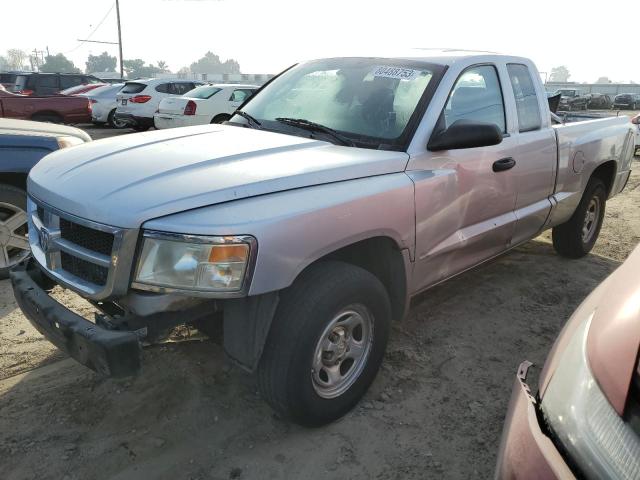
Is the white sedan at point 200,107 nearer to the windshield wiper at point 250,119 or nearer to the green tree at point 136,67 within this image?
the windshield wiper at point 250,119

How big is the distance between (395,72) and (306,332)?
5.87ft

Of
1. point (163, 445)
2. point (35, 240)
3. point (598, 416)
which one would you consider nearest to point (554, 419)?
point (598, 416)

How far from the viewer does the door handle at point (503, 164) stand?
11.2ft

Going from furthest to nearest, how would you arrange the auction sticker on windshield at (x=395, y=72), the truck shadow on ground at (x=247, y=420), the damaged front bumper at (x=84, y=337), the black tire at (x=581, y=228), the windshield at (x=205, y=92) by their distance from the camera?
the windshield at (x=205, y=92), the black tire at (x=581, y=228), the auction sticker on windshield at (x=395, y=72), the truck shadow on ground at (x=247, y=420), the damaged front bumper at (x=84, y=337)

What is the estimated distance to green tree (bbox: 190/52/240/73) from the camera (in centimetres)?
14777

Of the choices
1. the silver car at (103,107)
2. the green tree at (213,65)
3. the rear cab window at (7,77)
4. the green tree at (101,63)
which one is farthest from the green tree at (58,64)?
the silver car at (103,107)

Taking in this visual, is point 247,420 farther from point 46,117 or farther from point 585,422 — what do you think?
point 46,117

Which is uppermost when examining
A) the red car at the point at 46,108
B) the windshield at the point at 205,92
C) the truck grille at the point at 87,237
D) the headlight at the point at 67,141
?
the windshield at the point at 205,92

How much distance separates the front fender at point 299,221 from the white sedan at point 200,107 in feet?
32.6

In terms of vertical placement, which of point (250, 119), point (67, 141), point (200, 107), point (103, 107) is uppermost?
point (250, 119)

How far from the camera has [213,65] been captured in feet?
519

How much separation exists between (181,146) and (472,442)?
214 centimetres

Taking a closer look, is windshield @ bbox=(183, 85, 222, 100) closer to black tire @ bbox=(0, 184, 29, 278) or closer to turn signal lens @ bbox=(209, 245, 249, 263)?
black tire @ bbox=(0, 184, 29, 278)

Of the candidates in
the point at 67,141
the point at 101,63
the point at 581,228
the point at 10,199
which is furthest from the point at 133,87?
the point at 101,63
